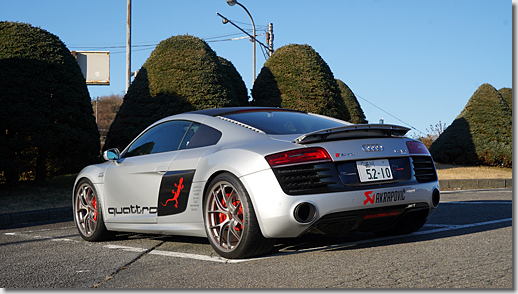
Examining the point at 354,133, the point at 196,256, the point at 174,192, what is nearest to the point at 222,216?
the point at 196,256

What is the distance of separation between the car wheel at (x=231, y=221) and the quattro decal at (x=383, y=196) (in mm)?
842

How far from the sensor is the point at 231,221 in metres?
4.43

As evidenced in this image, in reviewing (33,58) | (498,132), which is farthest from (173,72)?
(498,132)

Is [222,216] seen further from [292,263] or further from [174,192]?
[292,263]

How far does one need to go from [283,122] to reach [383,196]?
4.09 feet

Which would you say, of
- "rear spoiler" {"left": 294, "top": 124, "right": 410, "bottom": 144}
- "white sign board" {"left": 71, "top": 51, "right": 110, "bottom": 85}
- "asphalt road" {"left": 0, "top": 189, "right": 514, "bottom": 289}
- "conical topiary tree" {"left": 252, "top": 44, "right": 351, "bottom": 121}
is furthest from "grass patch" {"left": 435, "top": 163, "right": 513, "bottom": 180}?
"rear spoiler" {"left": 294, "top": 124, "right": 410, "bottom": 144}

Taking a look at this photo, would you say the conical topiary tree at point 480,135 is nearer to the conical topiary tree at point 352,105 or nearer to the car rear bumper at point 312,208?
the conical topiary tree at point 352,105

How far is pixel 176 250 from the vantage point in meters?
5.04

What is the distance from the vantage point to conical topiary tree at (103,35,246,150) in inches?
592

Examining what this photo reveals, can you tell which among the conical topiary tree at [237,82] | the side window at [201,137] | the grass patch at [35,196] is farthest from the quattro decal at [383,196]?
the conical topiary tree at [237,82]

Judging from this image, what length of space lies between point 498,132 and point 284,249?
19098 millimetres

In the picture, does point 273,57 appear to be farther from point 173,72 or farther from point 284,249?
point 284,249

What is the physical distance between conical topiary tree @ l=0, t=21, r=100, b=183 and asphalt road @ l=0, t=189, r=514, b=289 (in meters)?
6.26

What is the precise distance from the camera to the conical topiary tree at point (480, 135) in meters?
20.9
